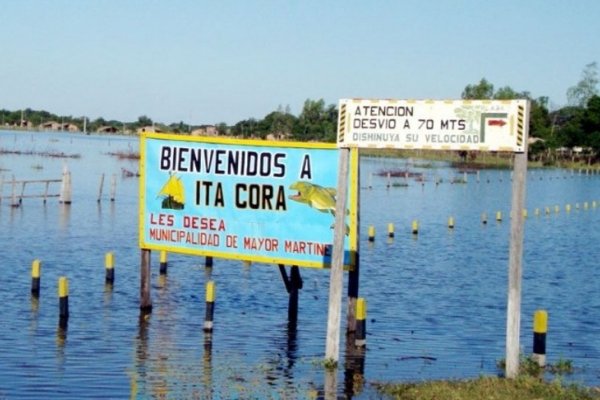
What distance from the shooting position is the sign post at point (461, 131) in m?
16.2

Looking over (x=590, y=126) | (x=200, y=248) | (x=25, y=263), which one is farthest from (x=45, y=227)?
(x=590, y=126)

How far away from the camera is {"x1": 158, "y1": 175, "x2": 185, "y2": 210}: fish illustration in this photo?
21.3 meters

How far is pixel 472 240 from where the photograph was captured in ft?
163

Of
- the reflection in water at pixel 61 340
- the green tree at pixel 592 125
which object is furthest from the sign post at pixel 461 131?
the green tree at pixel 592 125

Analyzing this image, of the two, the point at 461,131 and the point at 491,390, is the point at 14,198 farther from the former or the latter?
the point at 491,390

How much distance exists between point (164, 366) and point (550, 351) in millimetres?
8469

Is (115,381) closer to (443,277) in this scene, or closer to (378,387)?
(378,387)

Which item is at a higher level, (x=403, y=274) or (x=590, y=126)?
(x=590, y=126)

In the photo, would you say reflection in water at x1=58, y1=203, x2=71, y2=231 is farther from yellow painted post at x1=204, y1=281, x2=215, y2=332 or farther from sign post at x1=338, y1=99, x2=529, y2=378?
sign post at x1=338, y1=99, x2=529, y2=378

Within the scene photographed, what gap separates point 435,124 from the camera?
655 inches

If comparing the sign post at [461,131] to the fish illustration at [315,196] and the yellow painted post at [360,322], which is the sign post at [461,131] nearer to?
the fish illustration at [315,196]

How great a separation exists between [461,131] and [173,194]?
717cm

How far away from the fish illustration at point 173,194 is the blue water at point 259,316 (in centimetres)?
277

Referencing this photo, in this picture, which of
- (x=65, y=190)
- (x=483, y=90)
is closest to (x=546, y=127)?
(x=483, y=90)
